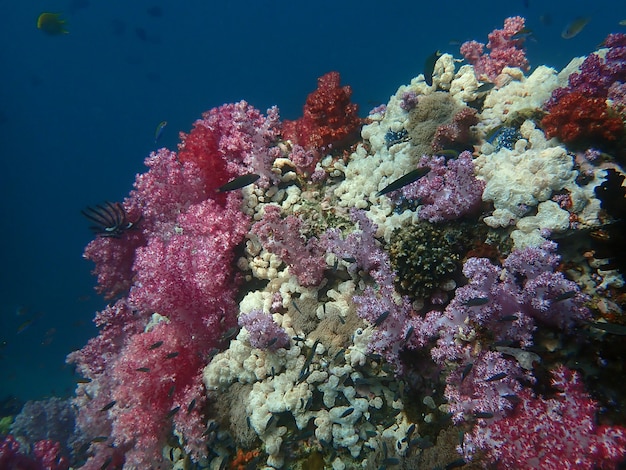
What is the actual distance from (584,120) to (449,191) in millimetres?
1976

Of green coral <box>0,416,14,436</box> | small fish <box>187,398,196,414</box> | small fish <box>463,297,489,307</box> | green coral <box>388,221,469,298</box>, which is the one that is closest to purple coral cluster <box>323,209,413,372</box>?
green coral <box>388,221,469,298</box>

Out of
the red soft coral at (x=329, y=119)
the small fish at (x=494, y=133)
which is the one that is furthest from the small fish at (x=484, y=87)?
the red soft coral at (x=329, y=119)

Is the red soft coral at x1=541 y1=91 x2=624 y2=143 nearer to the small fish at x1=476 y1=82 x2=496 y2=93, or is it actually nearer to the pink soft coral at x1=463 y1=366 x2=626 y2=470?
the small fish at x1=476 y1=82 x2=496 y2=93

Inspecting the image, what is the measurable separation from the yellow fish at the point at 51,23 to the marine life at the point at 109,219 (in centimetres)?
1227

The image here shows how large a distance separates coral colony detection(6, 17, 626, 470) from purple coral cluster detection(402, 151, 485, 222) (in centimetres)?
3

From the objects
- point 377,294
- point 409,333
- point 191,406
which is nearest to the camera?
point 409,333

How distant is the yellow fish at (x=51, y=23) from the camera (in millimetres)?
14547

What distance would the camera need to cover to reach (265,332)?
5059 mm

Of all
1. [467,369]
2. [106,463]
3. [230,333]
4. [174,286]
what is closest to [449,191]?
[467,369]

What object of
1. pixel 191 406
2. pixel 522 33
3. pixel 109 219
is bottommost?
pixel 191 406

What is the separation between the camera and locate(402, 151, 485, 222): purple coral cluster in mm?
4871

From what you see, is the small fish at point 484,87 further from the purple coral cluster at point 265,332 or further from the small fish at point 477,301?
the purple coral cluster at point 265,332

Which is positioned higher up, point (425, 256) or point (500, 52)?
point (500, 52)

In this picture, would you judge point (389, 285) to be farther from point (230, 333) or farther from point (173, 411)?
point (173, 411)
